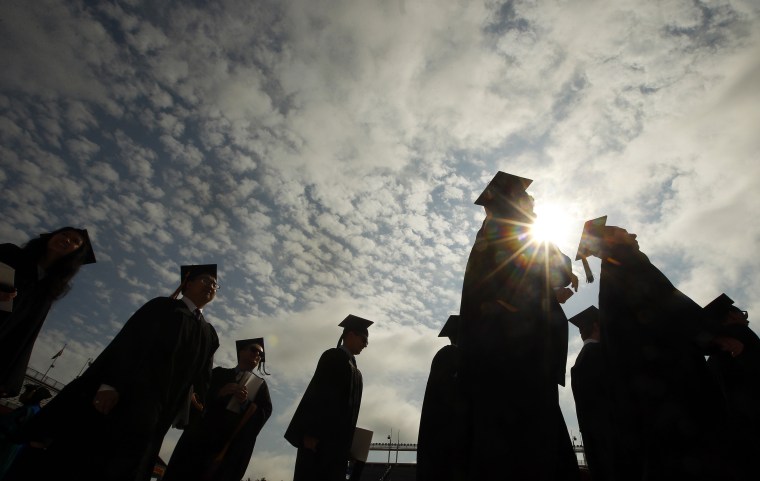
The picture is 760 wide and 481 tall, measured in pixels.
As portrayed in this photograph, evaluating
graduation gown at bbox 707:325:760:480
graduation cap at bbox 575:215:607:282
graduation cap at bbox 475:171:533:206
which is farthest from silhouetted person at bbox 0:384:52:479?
graduation gown at bbox 707:325:760:480

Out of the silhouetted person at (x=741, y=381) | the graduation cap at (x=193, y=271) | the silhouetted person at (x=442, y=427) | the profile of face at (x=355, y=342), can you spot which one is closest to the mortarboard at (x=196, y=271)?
the graduation cap at (x=193, y=271)

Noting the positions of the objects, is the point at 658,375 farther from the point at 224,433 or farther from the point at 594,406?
the point at 224,433

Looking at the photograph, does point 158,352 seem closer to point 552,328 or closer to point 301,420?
point 301,420

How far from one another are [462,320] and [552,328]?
0.63 m

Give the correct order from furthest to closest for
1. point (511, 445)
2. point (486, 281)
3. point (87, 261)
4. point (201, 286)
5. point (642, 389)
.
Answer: point (87, 261) → point (201, 286) → point (642, 389) → point (486, 281) → point (511, 445)

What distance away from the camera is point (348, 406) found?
5.40 metres

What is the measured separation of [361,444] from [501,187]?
168 inches

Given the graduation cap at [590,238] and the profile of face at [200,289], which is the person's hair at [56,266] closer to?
the profile of face at [200,289]

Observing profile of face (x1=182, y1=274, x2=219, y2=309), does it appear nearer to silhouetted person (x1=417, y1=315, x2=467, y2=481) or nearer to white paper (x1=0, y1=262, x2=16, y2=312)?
white paper (x1=0, y1=262, x2=16, y2=312)

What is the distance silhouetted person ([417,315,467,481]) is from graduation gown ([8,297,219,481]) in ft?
7.30

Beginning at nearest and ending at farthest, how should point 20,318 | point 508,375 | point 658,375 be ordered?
1. point 508,375
2. point 658,375
3. point 20,318

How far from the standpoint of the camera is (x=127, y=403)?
2.99 meters

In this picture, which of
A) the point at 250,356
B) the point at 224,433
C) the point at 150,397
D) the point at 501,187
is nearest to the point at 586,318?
the point at 501,187

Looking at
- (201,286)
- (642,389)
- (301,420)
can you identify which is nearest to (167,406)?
(201,286)
